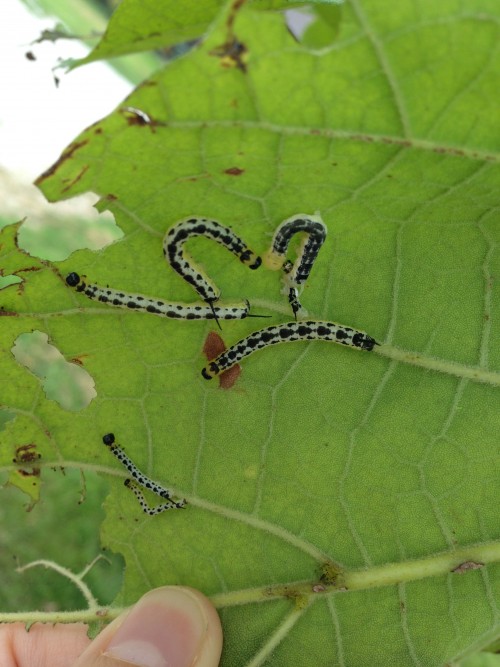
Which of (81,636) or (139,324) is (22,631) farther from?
(139,324)

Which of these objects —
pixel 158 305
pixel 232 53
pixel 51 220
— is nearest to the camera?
pixel 232 53

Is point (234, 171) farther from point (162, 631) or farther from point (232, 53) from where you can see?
point (162, 631)

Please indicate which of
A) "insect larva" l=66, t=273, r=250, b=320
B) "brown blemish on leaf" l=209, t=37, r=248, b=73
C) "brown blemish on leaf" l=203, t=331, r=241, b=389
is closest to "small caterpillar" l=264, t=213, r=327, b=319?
"insect larva" l=66, t=273, r=250, b=320

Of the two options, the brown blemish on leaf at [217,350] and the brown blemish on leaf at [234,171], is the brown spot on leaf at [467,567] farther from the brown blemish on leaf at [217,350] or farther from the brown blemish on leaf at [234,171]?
the brown blemish on leaf at [234,171]

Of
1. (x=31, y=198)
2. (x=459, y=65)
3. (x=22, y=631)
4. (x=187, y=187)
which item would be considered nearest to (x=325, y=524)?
(x=187, y=187)

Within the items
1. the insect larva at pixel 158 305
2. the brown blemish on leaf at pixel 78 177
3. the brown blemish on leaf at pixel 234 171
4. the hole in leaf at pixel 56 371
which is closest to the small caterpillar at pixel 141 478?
the insect larva at pixel 158 305

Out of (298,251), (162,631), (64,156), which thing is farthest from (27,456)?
(298,251)
